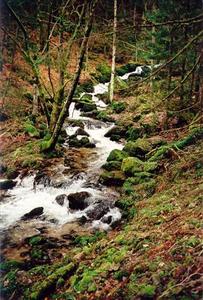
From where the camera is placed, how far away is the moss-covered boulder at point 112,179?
10382 mm

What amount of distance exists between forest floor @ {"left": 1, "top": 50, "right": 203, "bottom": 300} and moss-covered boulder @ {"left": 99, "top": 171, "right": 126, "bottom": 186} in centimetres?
31

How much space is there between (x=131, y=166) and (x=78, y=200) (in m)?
2.18

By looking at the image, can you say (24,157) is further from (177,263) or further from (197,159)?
(177,263)

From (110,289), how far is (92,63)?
77.7 ft

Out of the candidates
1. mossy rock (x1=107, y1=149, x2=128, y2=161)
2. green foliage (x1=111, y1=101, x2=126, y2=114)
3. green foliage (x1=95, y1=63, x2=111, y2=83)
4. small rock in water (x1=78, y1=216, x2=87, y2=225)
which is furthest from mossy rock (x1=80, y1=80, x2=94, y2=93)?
small rock in water (x1=78, y1=216, x2=87, y2=225)

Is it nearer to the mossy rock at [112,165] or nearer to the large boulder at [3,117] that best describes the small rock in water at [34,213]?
the mossy rock at [112,165]

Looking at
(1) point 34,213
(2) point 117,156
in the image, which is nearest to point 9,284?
(1) point 34,213

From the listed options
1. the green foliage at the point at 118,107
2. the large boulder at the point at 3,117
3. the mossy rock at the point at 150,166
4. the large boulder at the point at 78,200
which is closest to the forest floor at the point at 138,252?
the mossy rock at the point at 150,166

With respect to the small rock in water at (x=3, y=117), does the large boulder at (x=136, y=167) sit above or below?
below

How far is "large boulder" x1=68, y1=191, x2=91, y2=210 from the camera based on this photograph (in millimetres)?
9172

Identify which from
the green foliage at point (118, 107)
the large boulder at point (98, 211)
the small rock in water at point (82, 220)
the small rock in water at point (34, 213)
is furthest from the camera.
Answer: the green foliage at point (118, 107)

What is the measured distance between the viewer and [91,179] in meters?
10.8

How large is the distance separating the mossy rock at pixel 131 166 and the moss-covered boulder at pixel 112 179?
0.20m

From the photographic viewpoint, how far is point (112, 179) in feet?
34.2
